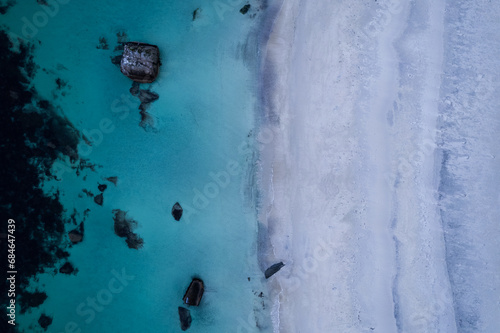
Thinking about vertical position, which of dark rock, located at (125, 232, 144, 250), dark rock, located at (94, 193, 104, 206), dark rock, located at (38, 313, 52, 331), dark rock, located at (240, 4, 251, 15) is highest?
dark rock, located at (240, 4, 251, 15)

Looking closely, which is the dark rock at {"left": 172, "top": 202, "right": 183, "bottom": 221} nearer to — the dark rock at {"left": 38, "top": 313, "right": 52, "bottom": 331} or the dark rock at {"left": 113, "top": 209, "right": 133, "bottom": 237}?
the dark rock at {"left": 113, "top": 209, "right": 133, "bottom": 237}

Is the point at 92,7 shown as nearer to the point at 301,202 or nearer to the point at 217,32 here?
the point at 217,32

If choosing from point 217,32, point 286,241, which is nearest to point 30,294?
point 286,241

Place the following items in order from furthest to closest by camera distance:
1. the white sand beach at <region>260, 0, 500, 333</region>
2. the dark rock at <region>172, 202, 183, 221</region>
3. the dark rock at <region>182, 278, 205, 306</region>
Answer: the dark rock at <region>172, 202, 183, 221</region>, the dark rock at <region>182, 278, 205, 306</region>, the white sand beach at <region>260, 0, 500, 333</region>

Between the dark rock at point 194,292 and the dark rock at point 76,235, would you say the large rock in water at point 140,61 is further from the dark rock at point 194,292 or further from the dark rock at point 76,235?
the dark rock at point 194,292

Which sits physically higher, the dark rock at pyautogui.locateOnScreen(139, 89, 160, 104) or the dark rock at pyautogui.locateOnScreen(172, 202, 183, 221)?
the dark rock at pyautogui.locateOnScreen(139, 89, 160, 104)

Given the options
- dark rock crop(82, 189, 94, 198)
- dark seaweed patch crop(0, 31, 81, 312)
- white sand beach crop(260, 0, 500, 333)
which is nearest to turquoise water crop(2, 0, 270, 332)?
dark rock crop(82, 189, 94, 198)
